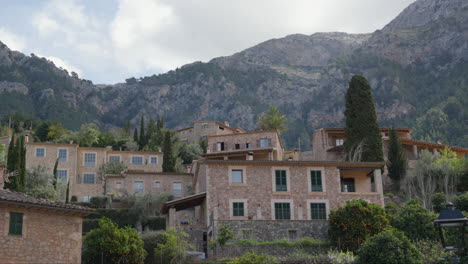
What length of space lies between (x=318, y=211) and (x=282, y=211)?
2977mm

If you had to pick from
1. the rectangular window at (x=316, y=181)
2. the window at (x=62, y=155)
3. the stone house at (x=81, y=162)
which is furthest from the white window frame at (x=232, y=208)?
the window at (x=62, y=155)

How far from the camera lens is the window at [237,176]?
48750mm

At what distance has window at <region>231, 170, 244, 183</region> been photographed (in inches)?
1919

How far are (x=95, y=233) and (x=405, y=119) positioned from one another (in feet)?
465

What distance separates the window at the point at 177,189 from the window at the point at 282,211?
24.0 meters

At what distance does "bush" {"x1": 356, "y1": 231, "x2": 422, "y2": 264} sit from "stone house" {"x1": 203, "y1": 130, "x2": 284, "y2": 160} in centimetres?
4065

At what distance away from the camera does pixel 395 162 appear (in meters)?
66.6

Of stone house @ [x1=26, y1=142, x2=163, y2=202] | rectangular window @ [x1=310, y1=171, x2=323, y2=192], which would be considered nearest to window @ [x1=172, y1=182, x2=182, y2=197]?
stone house @ [x1=26, y1=142, x2=163, y2=202]

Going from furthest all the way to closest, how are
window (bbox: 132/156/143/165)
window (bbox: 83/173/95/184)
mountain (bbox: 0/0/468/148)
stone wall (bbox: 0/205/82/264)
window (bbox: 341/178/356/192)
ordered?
1. mountain (bbox: 0/0/468/148)
2. window (bbox: 132/156/143/165)
3. window (bbox: 83/173/95/184)
4. window (bbox: 341/178/356/192)
5. stone wall (bbox: 0/205/82/264)

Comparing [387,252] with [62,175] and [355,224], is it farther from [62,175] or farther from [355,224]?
[62,175]

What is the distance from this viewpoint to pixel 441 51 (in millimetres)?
183375

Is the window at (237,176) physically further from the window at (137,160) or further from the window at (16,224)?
the window at (137,160)

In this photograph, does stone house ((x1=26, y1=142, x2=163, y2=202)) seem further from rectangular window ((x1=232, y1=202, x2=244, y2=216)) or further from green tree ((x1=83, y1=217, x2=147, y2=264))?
green tree ((x1=83, y1=217, x2=147, y2=264))

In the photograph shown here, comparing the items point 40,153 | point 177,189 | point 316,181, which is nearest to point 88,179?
point 40,153
